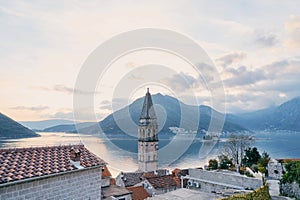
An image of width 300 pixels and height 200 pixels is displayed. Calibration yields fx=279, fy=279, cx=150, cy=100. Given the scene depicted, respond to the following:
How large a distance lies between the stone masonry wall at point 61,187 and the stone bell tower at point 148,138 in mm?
29952

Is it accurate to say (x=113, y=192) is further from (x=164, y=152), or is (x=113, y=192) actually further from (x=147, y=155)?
(x=164, y=152)

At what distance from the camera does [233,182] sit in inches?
600

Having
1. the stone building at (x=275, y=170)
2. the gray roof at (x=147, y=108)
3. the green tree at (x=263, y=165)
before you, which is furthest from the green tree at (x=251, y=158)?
the gray roof at (x=147, y=108)

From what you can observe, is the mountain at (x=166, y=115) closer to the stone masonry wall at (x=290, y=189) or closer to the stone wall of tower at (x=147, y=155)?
the stone wall of tower at (x=147, y=155)

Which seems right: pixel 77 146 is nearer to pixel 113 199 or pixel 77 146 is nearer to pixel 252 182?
pixel 113 199

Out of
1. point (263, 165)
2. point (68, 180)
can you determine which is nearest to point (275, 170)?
point (263, 165)

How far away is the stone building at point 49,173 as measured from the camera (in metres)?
7.73

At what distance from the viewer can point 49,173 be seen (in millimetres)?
8516

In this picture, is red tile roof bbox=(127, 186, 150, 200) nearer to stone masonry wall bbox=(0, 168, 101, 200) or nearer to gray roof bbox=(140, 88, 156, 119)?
stone masonry wall bbox=(0, 168, 101, 200)

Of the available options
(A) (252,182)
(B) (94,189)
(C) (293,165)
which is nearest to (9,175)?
(B) (94,189)

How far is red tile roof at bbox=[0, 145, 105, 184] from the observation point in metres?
7.88

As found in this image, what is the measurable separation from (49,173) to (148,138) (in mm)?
32692

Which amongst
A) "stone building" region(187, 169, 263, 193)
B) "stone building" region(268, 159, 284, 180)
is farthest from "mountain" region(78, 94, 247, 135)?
"stone building" region(268, 159, 284, 180)

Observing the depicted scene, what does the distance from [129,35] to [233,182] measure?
840 inches
